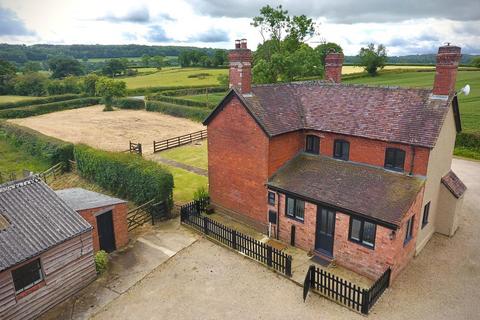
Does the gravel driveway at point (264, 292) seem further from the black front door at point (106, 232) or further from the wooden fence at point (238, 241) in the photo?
the black front door at point (106, 232)

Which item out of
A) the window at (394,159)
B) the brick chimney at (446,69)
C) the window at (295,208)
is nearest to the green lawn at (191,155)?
the window at (295,208)

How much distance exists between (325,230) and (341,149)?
5.16 meters

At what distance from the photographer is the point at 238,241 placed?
64.3 ft

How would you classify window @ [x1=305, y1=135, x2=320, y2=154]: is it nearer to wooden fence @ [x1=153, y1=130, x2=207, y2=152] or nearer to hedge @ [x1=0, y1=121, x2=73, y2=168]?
wooden fence @ [x1=153, y1=130, x2=207, y2=152]

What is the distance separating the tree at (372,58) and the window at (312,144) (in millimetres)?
80962

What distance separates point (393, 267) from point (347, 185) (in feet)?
14.8

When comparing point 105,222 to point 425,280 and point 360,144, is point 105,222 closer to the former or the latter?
point 360,144

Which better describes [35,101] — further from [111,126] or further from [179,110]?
[179,110]

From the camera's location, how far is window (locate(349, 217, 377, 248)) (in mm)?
16453

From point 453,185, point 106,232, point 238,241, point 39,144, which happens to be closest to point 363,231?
point 238,241

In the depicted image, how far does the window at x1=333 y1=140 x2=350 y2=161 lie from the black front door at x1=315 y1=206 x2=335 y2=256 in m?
4.10

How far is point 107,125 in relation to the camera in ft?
196

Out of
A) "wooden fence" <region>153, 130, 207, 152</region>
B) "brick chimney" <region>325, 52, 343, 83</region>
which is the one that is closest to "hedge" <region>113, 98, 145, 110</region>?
"wooden fence" <region>153, 130, 207, 152</region>

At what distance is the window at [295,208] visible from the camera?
19062 millimetres
